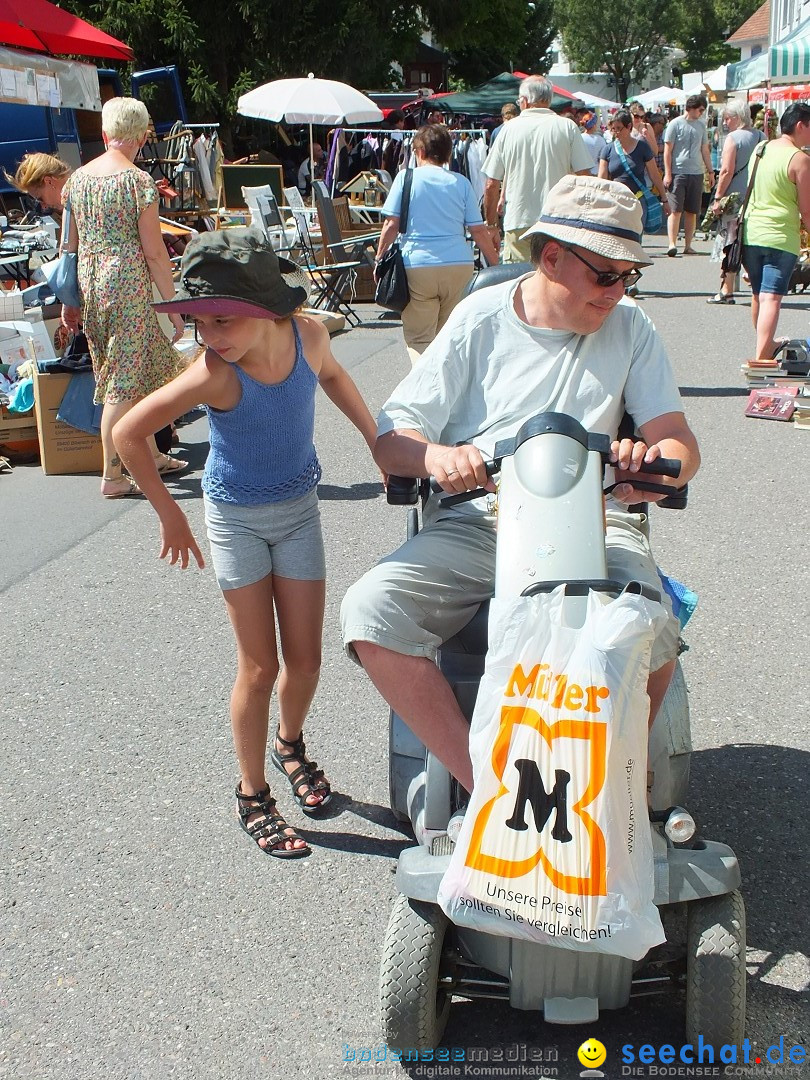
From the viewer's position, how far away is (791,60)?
19203 mm

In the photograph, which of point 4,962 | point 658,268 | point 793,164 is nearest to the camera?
point 4,962

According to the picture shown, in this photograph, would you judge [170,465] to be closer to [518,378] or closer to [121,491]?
[121,491]

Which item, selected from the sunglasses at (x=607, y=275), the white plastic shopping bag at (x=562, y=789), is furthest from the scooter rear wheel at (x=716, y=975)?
the sunglasses at (x=607, y=275)

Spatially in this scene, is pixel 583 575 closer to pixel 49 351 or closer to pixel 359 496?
pixel 359 496

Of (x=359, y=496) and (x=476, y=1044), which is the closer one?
(x=476, y=1044)

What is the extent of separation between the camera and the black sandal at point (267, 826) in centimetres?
322

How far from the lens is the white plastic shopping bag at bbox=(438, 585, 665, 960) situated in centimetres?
206

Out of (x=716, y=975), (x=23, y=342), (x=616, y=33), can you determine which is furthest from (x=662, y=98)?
(x=716, y=975)

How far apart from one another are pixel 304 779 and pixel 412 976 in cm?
120

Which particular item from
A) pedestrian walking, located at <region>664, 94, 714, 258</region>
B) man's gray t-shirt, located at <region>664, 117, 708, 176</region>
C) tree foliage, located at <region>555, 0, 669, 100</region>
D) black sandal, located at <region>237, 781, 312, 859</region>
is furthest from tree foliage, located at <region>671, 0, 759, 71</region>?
black sandal, located at <region>237, 781, 312, 859</region>

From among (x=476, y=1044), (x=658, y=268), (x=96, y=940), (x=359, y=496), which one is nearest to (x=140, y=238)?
(x=359, y=496)

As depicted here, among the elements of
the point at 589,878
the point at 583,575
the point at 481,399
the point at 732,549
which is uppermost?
the point at 481,399

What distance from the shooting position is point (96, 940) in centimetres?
289

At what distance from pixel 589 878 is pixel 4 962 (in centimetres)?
158
